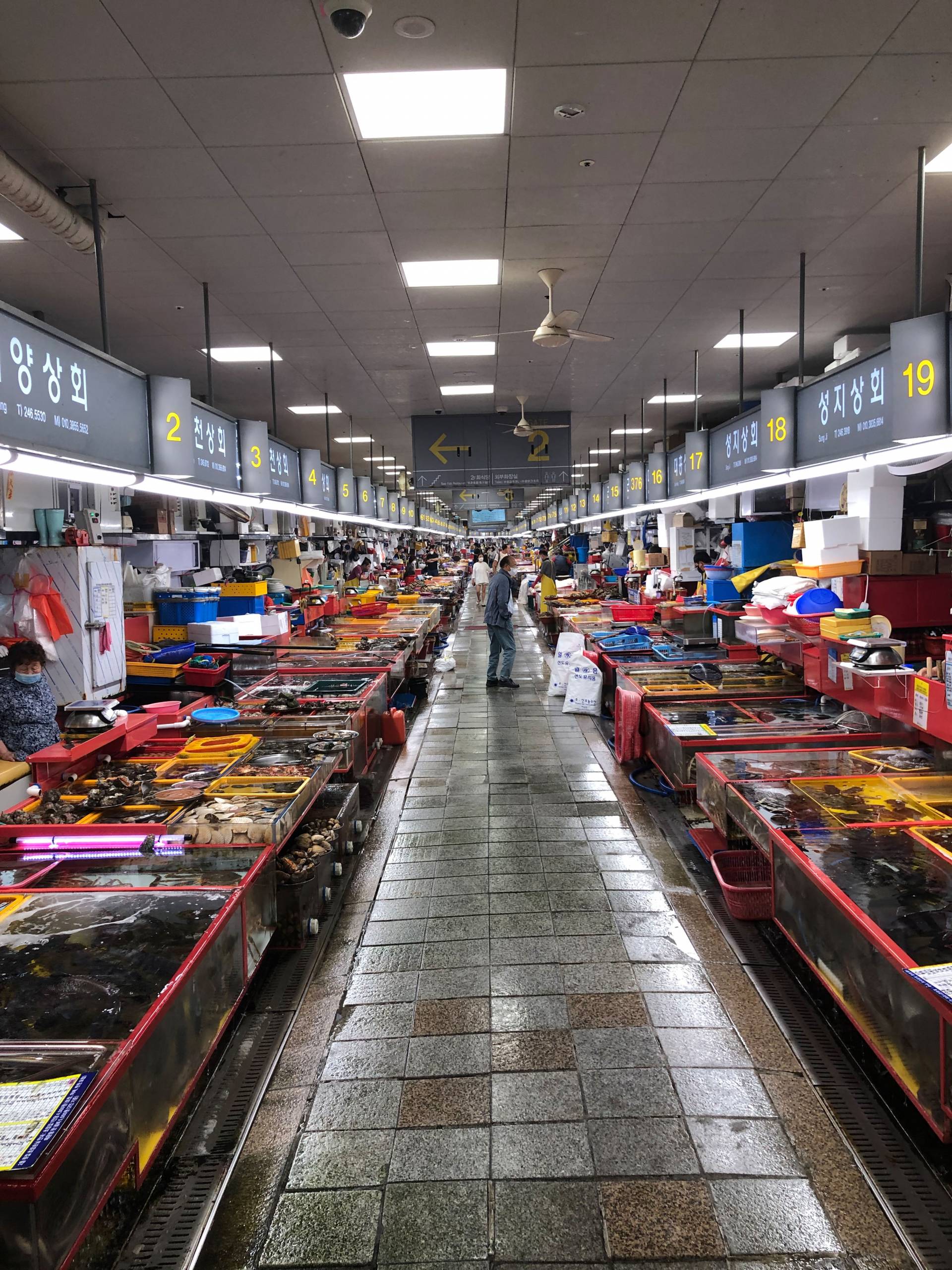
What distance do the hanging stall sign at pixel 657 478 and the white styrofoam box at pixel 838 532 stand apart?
3894 mm

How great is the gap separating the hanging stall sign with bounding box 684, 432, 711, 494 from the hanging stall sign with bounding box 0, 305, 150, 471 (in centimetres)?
530

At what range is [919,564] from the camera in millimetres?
5895

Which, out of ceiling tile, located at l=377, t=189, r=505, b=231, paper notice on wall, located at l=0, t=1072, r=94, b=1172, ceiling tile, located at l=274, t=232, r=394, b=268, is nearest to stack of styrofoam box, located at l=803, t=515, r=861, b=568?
ceiling tile, located at l=377, t=189, r=505, b=231

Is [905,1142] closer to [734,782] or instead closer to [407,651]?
[734,782]

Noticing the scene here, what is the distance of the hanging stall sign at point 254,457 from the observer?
6.79 m

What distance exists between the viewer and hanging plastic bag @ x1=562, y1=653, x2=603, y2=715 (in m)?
9.95

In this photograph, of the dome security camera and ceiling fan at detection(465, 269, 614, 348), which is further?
ceiling fan at detection(465, 269, 614, 348)

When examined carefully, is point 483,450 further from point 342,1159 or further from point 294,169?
point 342,1159

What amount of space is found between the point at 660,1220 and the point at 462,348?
24.1ft

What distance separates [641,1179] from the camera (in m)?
2.70

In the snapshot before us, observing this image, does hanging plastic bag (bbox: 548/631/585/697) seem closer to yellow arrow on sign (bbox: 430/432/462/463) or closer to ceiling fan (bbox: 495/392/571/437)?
ceiling fan (bbox: 495/392/571/437)

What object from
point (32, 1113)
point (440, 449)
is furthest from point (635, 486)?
point (32, 1113)

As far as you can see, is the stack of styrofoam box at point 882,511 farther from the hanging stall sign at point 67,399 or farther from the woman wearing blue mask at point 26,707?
the woman wearing blue mask at point 26,707

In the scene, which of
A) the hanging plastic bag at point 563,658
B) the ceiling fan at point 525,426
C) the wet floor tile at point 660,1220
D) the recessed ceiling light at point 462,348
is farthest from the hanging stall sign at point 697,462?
the wet floor tile at point 660,1220
